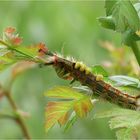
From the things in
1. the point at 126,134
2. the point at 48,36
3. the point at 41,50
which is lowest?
the point at 48,36

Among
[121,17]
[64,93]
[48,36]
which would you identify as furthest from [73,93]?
[48,36]

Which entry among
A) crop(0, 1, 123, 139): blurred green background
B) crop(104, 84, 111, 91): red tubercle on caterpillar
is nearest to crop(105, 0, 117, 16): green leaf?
crop(104, 84, 111, 91): red tubercle on caterpillar

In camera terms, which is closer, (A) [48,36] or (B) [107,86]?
(B) [107,86]

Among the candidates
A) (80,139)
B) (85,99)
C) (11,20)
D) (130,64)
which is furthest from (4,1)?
(85,99)

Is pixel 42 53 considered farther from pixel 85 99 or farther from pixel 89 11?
pixel 89 11

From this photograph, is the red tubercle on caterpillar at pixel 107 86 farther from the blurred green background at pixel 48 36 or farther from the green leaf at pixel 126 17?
the blurred green background at pixel 48 36

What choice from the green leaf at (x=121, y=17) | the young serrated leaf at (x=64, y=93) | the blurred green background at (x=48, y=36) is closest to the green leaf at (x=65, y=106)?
the young serrated leaf at (x=64, y=93)

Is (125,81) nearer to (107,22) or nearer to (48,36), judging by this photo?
(107,22)

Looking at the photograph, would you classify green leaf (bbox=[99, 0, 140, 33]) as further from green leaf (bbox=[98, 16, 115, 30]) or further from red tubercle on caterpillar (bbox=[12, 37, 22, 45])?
red tubercle on caterpillar (bbox=[12, 37, 22, 45])
